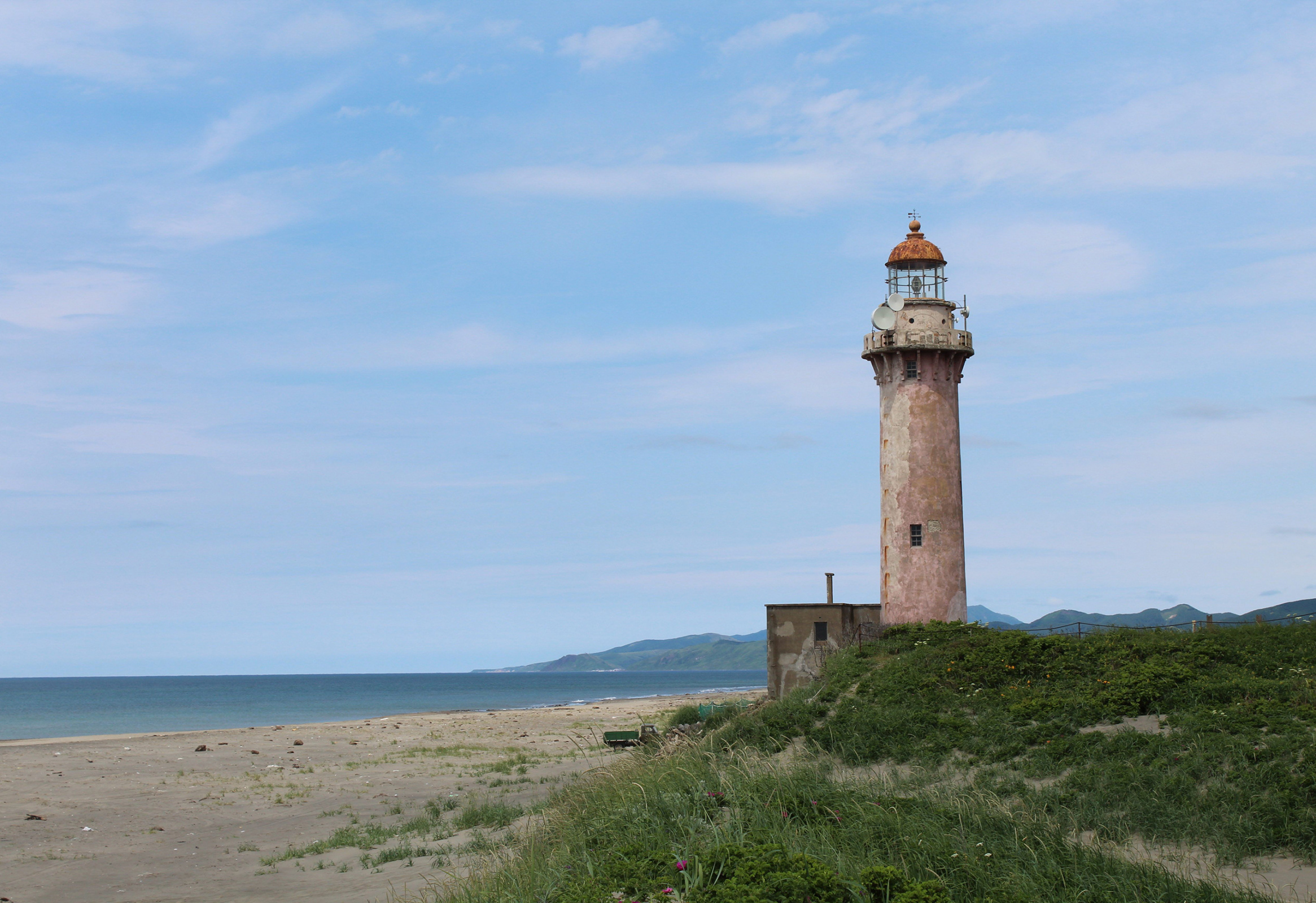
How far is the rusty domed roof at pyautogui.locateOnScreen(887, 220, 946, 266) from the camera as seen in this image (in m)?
35.4

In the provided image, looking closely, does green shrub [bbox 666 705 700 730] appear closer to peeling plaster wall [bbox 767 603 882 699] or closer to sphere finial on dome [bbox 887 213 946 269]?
peeling plaster wall [bbox 767 603 882 699]

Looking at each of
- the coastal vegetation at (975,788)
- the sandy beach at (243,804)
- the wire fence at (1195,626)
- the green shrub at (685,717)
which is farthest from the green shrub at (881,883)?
the green shrub at (685,717)

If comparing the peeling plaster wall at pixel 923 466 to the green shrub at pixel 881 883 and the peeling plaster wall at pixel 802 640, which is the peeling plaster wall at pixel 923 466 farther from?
the green shrub at pixel 881 883

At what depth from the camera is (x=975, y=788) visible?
1694 cm

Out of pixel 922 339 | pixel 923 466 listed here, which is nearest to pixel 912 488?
pixel 923 466

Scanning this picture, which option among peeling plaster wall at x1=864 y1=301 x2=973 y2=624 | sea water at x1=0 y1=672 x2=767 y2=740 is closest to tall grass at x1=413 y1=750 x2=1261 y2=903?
peeling plaster wall at x1=864 y1=301 x2=973 y2=624

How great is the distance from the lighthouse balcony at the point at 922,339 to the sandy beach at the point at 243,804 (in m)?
16.6

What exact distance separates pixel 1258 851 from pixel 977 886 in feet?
20.1

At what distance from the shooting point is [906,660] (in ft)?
86.9

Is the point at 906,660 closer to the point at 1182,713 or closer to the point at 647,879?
the point at 1182,713

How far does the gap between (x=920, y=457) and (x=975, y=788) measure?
18.2 meters

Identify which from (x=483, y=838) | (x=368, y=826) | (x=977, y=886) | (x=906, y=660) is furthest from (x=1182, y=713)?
(x=368, y=826)

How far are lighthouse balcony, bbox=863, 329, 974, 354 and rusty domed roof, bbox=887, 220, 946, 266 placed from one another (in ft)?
8.81

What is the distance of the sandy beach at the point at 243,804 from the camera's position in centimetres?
1869
